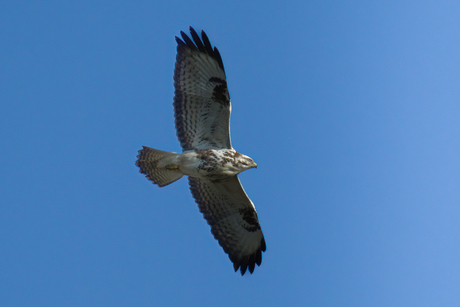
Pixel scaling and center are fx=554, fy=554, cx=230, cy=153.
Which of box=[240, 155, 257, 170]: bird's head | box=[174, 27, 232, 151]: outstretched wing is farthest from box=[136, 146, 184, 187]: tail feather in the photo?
box=[240, 155, 257, 170]: bird's head

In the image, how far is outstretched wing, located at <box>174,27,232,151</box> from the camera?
30.5ft

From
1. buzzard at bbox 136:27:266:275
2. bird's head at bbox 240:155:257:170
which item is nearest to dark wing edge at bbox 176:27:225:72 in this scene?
buzzard at bbox 136:27:266:275

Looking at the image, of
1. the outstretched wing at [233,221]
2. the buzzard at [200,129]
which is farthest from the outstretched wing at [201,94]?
the outstretched wing at [233,221]

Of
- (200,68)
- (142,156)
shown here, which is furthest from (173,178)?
(200,68)

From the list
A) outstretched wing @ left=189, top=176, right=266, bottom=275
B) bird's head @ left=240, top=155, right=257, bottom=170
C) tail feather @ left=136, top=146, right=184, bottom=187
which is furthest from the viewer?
outstretched wing @ left=189, top=176, right=266, bottom=275

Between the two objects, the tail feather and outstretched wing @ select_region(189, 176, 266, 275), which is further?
outstretched wing @ select_region(189, 176, 266, 275)

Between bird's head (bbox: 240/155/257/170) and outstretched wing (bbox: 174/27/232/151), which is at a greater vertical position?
outstretched wing (bbox: 174/27/232/151)

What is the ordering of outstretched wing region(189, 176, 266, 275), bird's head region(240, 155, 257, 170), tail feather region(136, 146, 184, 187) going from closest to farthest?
bird's head region(240, 155, 257, 170), tail feather region(136, 146, 184, 187), outstretched wing region(189, 176, 266, 275)

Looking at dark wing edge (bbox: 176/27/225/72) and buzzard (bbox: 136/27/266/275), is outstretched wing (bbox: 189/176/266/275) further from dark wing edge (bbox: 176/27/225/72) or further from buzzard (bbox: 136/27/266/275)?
dark wing edge (bbox: 176/27/225/72)

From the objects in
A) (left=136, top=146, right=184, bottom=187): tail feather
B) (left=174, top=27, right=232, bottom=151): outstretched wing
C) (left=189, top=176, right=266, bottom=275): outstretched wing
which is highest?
(left=174, top=27, right=232, bottom=151): outstretched wing

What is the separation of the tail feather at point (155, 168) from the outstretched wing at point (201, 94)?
0.44 meters

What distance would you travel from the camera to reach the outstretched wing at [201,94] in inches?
365

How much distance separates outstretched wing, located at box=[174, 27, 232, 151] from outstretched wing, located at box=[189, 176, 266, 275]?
38.5 inches

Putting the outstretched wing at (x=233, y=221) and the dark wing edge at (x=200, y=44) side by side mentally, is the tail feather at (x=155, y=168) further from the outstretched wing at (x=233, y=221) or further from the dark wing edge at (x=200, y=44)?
the dark wing edge at (x=200, y=44)
